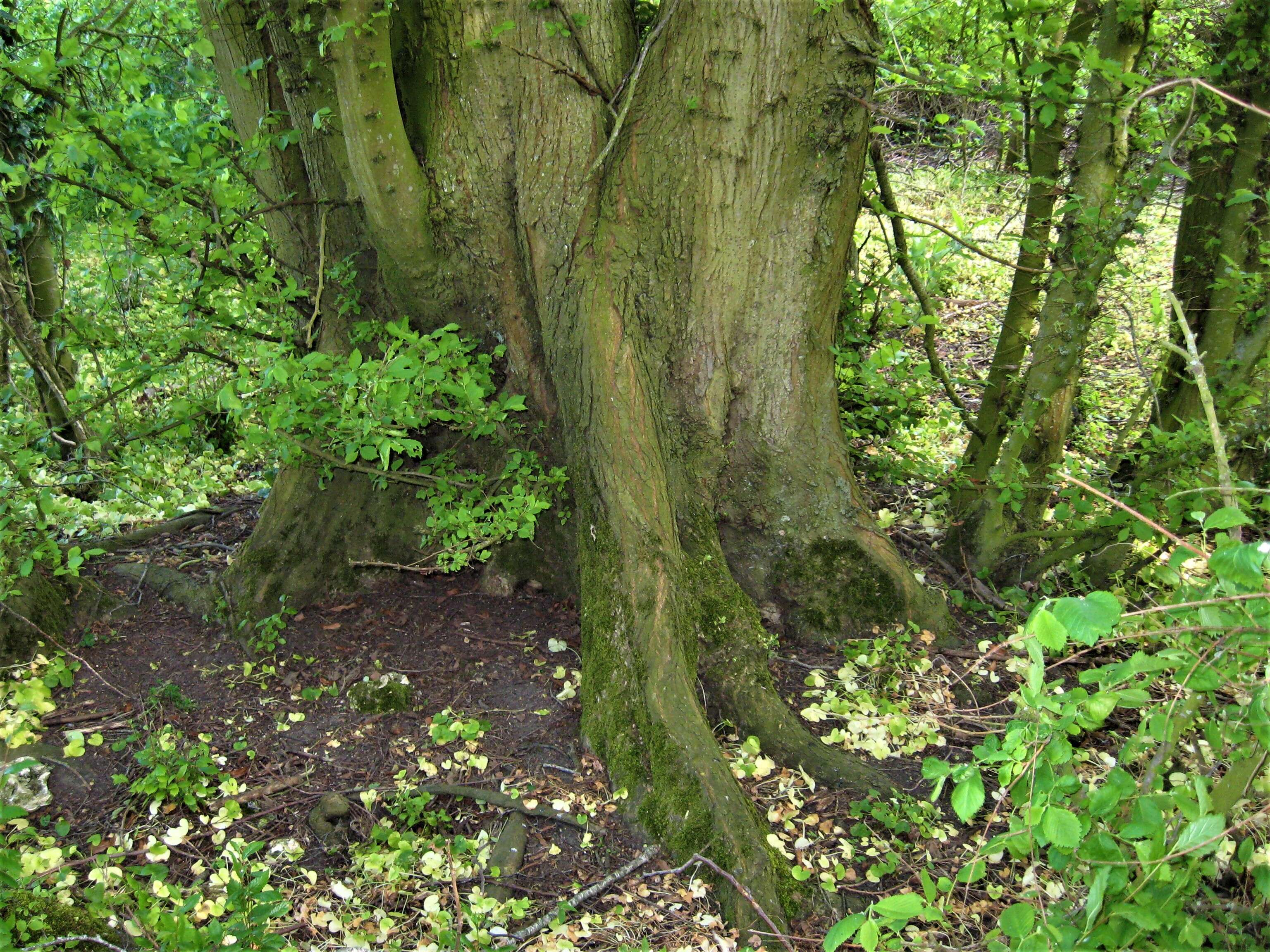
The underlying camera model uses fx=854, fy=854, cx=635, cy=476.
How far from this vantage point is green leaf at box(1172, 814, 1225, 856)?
4.77ft

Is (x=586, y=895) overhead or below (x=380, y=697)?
below

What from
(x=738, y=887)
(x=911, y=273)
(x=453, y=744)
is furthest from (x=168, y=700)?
(x=911, y=273)

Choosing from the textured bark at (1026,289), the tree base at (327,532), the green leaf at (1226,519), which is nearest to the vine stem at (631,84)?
the textured bark at (1026,289)

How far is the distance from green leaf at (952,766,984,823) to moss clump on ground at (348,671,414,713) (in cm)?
254

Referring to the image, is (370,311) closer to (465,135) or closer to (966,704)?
(465,135)

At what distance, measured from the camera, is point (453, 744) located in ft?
11.1

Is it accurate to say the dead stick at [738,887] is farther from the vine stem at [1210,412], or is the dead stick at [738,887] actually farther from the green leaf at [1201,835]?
the vine stem at [1210,412]

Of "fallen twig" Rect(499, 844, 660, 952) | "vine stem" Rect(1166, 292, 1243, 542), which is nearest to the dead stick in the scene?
"fallen twig" Rect(499, 844, 660, 952)

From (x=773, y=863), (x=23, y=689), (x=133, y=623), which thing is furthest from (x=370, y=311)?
(x=773, y=863)

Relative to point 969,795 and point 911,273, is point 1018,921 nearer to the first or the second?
point 969,795

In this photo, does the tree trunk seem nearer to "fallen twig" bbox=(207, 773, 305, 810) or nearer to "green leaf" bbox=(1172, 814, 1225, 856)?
"fallen twig" bbox=(207, 773, 305, 810)

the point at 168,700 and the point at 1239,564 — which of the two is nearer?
the point at 1239,564

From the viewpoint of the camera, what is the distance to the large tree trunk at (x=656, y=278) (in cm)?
340

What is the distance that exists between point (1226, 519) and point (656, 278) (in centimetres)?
258
